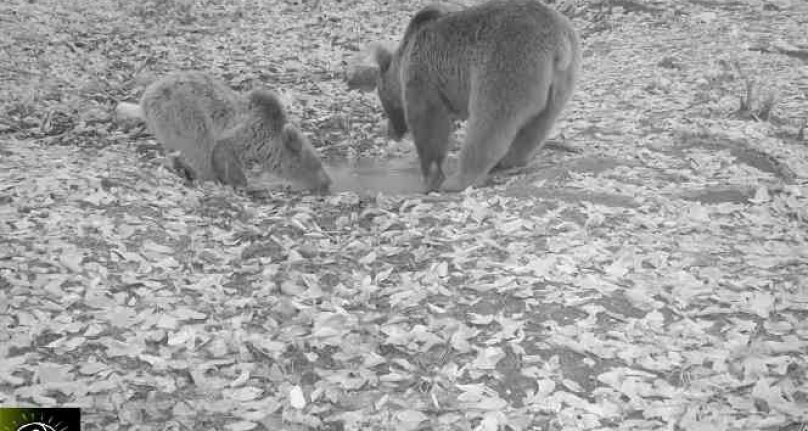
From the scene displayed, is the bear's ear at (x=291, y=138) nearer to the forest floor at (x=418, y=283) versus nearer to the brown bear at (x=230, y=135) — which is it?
the brown bear at (x=230, y=135)

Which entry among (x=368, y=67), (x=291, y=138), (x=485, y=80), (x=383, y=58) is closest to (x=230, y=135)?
(x=291, y=138)

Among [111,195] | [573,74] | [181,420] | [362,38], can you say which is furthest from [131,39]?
[181,420]

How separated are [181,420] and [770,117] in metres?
7.34

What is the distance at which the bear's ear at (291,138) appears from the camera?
680 centimetres

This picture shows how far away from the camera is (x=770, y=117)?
849cm

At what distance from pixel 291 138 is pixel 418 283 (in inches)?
93.8

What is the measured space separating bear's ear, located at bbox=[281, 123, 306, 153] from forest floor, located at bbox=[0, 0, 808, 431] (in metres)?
0.44

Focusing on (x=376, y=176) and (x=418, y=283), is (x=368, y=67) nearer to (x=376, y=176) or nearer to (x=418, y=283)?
(x=376, y=176)

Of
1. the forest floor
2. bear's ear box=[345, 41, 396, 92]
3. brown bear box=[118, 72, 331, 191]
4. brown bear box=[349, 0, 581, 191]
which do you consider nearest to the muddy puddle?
the forest floor

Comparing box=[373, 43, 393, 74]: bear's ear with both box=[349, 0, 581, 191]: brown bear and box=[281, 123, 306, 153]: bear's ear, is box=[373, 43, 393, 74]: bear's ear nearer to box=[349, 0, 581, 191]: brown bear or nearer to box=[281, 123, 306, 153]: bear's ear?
box=[349, 0, 581, 191]: brown bear

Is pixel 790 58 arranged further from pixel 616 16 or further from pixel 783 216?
pixel 783 216

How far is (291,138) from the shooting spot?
22.4 ft

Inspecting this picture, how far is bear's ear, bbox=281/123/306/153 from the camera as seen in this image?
680 cm

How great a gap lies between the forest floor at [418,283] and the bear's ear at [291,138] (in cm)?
44
